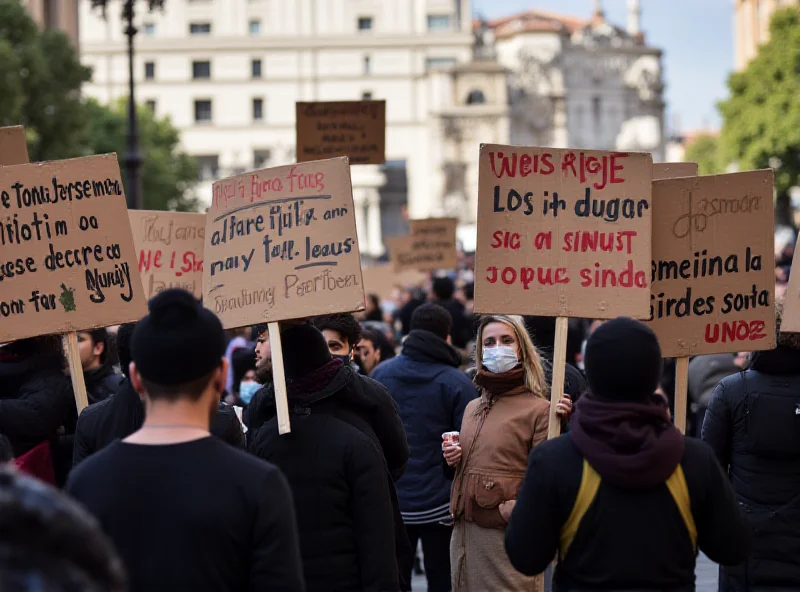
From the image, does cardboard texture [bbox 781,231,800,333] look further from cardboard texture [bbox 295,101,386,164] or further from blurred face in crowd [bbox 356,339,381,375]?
cardboard texture [bbox 295,101,386,164]

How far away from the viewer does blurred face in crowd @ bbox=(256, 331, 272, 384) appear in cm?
502

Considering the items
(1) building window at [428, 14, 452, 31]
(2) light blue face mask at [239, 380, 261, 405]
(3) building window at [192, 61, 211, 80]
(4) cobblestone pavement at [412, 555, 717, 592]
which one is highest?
(1) building window at [428, 14, 452, 31]

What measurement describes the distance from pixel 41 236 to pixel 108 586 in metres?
3.96

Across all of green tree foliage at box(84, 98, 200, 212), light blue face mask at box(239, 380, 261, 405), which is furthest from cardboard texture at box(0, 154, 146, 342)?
green tree foliage at box(84, 98, 200, 212)

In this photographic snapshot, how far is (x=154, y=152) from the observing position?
59969mm

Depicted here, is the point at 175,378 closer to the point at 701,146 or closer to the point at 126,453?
the point at 126,453

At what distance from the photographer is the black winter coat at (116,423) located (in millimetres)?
4477

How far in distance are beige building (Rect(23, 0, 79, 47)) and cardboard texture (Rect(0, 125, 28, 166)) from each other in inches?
1537

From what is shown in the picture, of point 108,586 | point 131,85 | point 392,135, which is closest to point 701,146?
point 392,135

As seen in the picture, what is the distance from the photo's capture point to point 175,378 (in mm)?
3129

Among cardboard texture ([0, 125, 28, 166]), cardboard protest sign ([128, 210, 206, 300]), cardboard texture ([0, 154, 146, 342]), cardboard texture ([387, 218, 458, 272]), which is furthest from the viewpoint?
cardboard texture ([387, 218, 458, 272])

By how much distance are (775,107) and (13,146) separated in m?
49.0

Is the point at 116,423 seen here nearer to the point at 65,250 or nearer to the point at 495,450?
the point at 65,250

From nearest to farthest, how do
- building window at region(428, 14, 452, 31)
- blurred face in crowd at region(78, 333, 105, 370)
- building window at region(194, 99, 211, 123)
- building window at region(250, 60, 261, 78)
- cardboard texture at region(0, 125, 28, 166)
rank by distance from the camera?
blurred face in crowd at region(78, 333, 105, 370) < cardboard texture at region(0, 125, 28, 166) < building window at region(428, 14, 452, 31) < building window at region(250, 60, 261, 78) < building window at region(194, 99, 211, 123)
